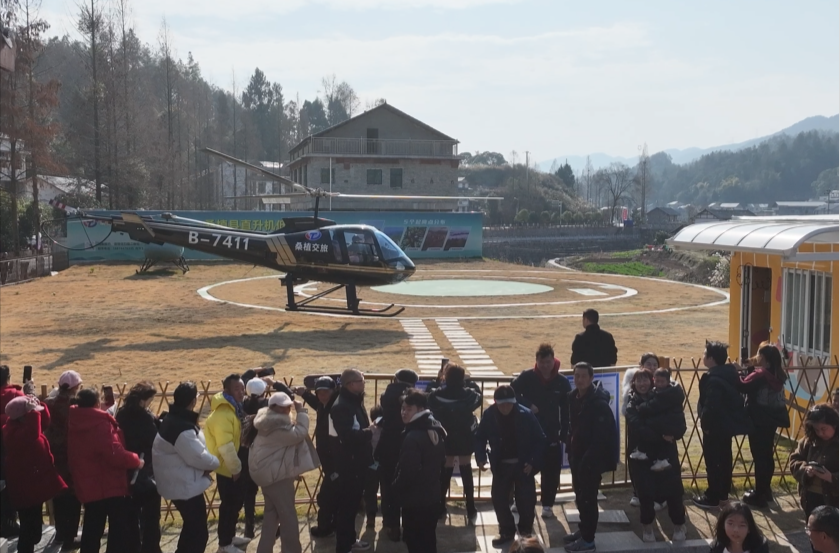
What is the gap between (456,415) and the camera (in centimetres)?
677

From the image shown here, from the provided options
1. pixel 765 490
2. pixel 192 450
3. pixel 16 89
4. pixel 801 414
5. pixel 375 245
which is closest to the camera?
pixel 192 450

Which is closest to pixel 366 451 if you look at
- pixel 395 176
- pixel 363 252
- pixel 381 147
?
pixel 363 252

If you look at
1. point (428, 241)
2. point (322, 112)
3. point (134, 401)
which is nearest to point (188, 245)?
point (134, 401)

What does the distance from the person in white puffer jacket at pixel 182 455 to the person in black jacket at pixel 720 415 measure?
471 centimetres

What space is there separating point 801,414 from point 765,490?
6.16 ft

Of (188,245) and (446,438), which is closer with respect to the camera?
(446,438)

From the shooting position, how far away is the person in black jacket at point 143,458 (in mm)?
6066

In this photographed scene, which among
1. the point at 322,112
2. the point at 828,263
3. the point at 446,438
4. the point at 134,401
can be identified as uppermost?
the point at 322,112

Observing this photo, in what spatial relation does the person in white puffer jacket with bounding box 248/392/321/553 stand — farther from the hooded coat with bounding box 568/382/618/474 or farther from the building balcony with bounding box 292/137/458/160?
the building balcony with bounding box 292/137/458/160

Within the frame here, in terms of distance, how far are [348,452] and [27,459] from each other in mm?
2626

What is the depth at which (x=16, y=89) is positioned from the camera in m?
39.2

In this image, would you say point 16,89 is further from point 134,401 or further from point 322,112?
point 322,112

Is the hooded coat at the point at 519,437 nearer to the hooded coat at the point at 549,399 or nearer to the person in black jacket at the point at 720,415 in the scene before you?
the hooded coat at the point at 549,399

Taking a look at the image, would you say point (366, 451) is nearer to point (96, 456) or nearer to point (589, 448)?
point (589, 448)
